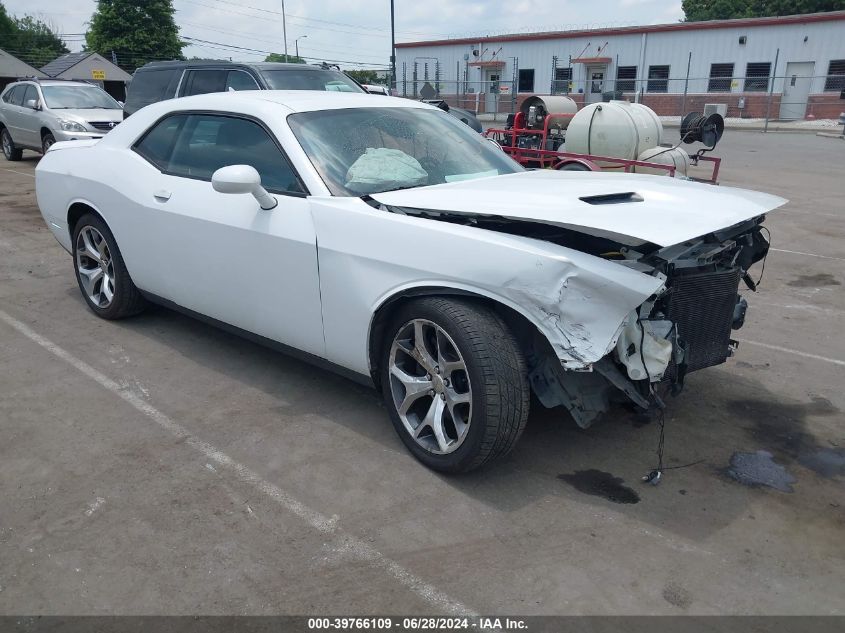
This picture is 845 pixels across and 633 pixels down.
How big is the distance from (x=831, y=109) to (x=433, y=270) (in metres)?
34.7

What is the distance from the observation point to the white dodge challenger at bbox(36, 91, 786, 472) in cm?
293

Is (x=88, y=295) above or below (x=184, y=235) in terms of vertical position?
below

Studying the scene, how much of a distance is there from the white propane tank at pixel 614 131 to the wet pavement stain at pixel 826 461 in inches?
331

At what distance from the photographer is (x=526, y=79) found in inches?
1549

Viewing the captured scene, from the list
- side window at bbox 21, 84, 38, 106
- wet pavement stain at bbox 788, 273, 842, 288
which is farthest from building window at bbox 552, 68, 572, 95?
wet pavement stain at bbox 788, 273, 842, 288

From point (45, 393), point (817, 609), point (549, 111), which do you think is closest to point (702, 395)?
point (817, 609)

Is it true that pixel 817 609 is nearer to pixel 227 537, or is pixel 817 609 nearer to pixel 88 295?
pixel 227 537

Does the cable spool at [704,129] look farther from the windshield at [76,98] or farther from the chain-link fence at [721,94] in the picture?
the chain-link fence at [721,94]

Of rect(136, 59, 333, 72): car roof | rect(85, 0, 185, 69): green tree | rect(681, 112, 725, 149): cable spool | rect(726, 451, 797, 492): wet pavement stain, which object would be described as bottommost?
rect(726, 451, 797, 492): wet pavement stain

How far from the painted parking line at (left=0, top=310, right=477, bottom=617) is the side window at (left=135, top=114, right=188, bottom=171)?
1405 mm

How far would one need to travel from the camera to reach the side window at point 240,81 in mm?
8992

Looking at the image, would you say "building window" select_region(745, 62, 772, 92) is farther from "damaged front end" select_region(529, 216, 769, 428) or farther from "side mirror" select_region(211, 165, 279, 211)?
"side mirror" select_region(211, 165, 279, 211)

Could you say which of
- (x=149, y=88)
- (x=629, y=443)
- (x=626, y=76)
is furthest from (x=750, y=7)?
(x=629, y=443)

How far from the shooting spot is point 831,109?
31375 millimetres
